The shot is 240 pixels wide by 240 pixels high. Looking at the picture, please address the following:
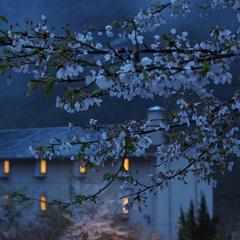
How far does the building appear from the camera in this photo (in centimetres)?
2049

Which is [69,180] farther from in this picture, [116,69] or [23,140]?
[116,69]

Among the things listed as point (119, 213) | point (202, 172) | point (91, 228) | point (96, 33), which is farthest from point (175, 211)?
point (96, 33)

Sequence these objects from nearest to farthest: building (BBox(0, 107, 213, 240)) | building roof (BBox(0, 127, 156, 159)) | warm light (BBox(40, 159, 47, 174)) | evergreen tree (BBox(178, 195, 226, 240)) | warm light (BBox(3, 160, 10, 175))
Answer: evergreen tree (BBox(178, 195, 226, 240)) → building (BBox(0, 107, 213, 240)) → warm light (BBox(40, 159, 47, 174)) → building roof (BBox(0, 127, 156, 159)) → warm light (BBox(3, 160, 10, 175))

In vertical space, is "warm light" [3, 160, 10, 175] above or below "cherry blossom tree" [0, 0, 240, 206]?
above

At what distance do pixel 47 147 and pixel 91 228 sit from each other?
11.3 m

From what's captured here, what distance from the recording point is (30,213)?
70.1ft

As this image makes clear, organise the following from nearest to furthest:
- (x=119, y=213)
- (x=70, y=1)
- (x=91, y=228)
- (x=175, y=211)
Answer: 1. (x=91, y=228)
2. (x=119, y=213)
3. (x=175, y=211)
4. (x=70, y=1)

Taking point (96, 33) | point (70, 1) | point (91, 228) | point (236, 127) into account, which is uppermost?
point (70, 1)

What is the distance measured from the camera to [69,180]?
20.9 meters

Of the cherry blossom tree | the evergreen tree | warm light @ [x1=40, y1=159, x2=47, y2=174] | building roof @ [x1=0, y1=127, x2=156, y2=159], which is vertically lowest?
the evergreen tree

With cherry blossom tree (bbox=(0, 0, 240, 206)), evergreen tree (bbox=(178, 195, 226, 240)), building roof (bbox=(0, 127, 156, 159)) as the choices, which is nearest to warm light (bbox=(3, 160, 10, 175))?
building roof (bbox=(0, 127, 156, 159))

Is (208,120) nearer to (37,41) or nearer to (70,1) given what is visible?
(37,41)

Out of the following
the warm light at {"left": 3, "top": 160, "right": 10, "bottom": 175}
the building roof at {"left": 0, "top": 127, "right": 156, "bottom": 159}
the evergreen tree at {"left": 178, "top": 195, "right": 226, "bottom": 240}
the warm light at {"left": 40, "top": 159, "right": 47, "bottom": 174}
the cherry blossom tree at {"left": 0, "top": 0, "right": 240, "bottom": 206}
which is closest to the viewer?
the cherry blossom tree at {"left": 0, "top": 0, "right": 240, "bottom": 206}

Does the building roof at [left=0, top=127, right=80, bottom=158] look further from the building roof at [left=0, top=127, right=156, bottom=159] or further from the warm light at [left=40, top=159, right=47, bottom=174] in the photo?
the warm light at [left=40, top=159, right=47, bottom=174]
